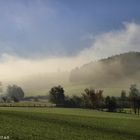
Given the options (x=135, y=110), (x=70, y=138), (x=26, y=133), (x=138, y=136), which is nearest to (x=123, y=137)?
(x=138, y=136)

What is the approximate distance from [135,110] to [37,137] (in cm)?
15767

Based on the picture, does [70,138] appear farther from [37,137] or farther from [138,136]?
[138,136]

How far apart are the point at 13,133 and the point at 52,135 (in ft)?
17.9

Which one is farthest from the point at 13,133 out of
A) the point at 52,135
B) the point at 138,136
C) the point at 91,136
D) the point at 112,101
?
the point at 112,101

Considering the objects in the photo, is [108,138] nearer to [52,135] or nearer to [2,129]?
[52,135]

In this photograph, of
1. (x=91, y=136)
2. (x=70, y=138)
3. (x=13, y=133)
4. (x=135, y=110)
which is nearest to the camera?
(x=13, y=133)

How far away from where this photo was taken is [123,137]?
52.9m

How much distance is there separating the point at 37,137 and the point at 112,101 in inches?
6205

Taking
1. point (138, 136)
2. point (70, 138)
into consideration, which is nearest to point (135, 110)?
point (138, 136)

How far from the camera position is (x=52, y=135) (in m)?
45.4

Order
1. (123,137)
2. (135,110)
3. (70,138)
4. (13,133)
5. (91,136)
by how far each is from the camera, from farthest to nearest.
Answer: (135,110), (123,137), (91,136), (70,138), (13,133)

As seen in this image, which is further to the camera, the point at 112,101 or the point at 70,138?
the point at 112,101

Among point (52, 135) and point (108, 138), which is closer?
point (52, 135)

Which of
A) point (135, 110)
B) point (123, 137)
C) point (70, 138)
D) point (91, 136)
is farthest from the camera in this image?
point (135, 110)
